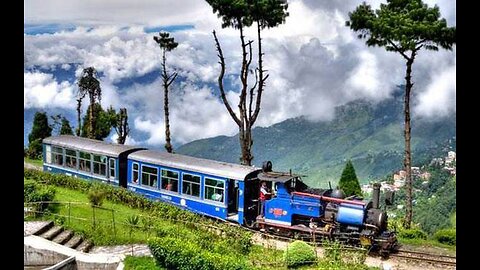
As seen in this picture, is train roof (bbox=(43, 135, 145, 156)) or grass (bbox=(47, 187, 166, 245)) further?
train roof (bbox=(43, 135, 145, 156))

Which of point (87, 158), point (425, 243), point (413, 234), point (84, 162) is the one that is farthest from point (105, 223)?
point (425, 243)

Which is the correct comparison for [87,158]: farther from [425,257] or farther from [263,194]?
[425,257]

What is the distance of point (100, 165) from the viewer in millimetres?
18922

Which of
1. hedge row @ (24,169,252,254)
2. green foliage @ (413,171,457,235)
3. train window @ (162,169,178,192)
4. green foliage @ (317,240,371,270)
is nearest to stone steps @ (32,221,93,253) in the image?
hedge row @ (24,169,252,254)

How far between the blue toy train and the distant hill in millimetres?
21006

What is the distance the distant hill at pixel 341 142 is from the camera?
131 ft

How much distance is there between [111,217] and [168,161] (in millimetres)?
2396

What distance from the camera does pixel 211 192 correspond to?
15.7m

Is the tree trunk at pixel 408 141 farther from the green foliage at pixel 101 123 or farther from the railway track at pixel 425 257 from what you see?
the green foliage at pixel 101 123

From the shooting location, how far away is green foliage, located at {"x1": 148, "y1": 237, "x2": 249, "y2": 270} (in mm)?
11953

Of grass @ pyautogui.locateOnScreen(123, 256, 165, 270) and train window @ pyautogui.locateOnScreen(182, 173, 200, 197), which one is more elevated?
train window @ pyautogui.locateOnScreen(182, 173, 200, 197)

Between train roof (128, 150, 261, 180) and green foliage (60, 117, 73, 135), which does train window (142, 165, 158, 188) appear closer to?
train roof (128, 150, 261, 180)

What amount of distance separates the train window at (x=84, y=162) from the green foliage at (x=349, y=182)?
8648mm

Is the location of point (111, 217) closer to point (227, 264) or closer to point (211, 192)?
point (211, 192)
